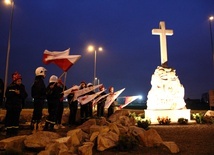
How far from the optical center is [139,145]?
7.91m

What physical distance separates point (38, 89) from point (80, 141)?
2943 mm

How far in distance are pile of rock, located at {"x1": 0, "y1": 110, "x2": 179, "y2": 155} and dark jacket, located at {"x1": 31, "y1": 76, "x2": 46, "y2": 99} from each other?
7.01 feet

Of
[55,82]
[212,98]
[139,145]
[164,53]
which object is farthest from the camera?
[212,98]

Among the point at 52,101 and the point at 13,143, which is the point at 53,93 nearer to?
the point at 52,101

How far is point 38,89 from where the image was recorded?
30.3 feet

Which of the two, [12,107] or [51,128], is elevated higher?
[12,107]

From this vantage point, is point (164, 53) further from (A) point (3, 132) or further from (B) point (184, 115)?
(A) point (3, 132)

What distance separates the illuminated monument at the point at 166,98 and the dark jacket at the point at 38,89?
972 cm

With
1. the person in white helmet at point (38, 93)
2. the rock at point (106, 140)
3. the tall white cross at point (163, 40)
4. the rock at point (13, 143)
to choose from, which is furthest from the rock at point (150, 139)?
the tall white cross at point (163, 40)

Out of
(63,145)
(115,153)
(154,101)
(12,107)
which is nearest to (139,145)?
(115,153)

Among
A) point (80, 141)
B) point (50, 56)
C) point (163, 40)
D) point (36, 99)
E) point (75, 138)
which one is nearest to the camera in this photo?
point (75, 138)

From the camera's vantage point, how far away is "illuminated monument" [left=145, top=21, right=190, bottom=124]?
17172mm

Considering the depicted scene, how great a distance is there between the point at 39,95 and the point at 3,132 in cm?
185

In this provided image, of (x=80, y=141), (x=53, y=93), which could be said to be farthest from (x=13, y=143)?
(x=53, y=93)
